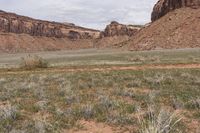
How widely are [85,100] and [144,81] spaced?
22.8 ft

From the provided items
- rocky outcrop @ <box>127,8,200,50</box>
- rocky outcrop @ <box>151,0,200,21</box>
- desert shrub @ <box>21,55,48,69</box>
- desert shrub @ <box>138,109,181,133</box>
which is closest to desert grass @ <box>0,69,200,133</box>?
desert shrub @ <box>138,109,181,133</box>

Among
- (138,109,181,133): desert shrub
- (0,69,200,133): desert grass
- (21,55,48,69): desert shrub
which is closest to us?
(138,109,181,133): desert shrub

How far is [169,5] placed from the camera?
11875 cm

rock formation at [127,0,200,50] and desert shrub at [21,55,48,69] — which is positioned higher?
rock formation at [127,0,200,50]

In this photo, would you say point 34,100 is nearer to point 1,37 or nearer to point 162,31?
point 162,31

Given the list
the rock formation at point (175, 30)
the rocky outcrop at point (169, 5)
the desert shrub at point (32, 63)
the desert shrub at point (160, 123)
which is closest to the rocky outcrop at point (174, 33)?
the rock formation at point (175, 30)

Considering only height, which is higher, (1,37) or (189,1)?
(189,1)

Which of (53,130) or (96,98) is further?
(96,98)

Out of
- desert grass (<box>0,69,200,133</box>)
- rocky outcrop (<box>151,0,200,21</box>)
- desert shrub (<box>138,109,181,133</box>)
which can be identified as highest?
rocky outcrop (<box>151,0,200,21</box>)

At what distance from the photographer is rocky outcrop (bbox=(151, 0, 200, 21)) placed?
107875 mm

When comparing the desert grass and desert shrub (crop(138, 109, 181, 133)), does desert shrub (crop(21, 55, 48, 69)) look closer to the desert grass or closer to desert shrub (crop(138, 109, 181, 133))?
the desert grass

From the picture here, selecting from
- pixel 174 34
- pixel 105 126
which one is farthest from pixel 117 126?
pixel 174 34

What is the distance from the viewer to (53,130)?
9.71m

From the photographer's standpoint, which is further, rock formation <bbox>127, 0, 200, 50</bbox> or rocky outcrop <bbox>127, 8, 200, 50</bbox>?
rock formation <bbox>127, 0, 200, 50</bbox>
